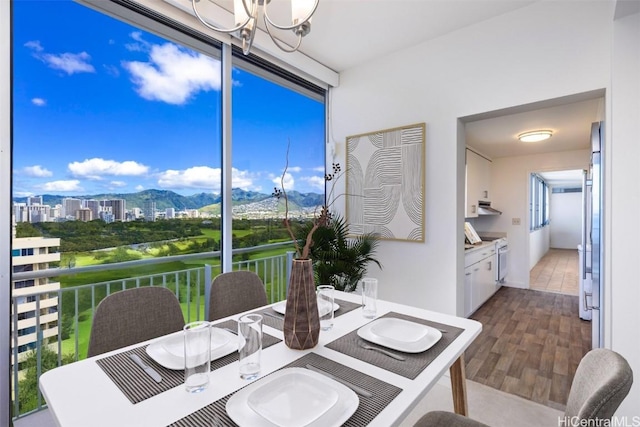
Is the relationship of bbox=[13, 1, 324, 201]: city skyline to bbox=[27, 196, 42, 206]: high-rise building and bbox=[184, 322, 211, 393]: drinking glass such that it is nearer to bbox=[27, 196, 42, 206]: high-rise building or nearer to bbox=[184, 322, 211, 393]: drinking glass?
bbox=[27, 196, 42, 206]: high-rise building

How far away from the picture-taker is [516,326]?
3457 millimetres

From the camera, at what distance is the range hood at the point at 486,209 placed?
4.96 m

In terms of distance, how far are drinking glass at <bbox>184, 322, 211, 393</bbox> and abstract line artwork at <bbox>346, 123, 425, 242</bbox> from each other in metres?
2.16

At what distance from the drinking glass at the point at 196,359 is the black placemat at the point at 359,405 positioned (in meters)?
0.10

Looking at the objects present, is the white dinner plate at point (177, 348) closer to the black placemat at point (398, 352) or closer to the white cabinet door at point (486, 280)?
the black placemat at point (398, 352)

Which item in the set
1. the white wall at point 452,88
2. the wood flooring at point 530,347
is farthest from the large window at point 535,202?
the white wall at point 452,88

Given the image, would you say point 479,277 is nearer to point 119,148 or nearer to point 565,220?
point 119,148

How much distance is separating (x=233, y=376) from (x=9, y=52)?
2001mm

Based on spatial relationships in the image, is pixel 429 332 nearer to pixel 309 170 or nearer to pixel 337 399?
pixel 337 399

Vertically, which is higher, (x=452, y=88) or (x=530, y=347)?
(x=452, y=88)

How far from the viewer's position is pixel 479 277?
3.93m

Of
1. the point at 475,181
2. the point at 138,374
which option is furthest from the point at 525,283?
the point at 138,374

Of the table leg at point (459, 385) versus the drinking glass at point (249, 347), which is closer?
the drinking glass at point (249, 347)

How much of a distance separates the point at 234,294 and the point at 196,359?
0.90 meters
